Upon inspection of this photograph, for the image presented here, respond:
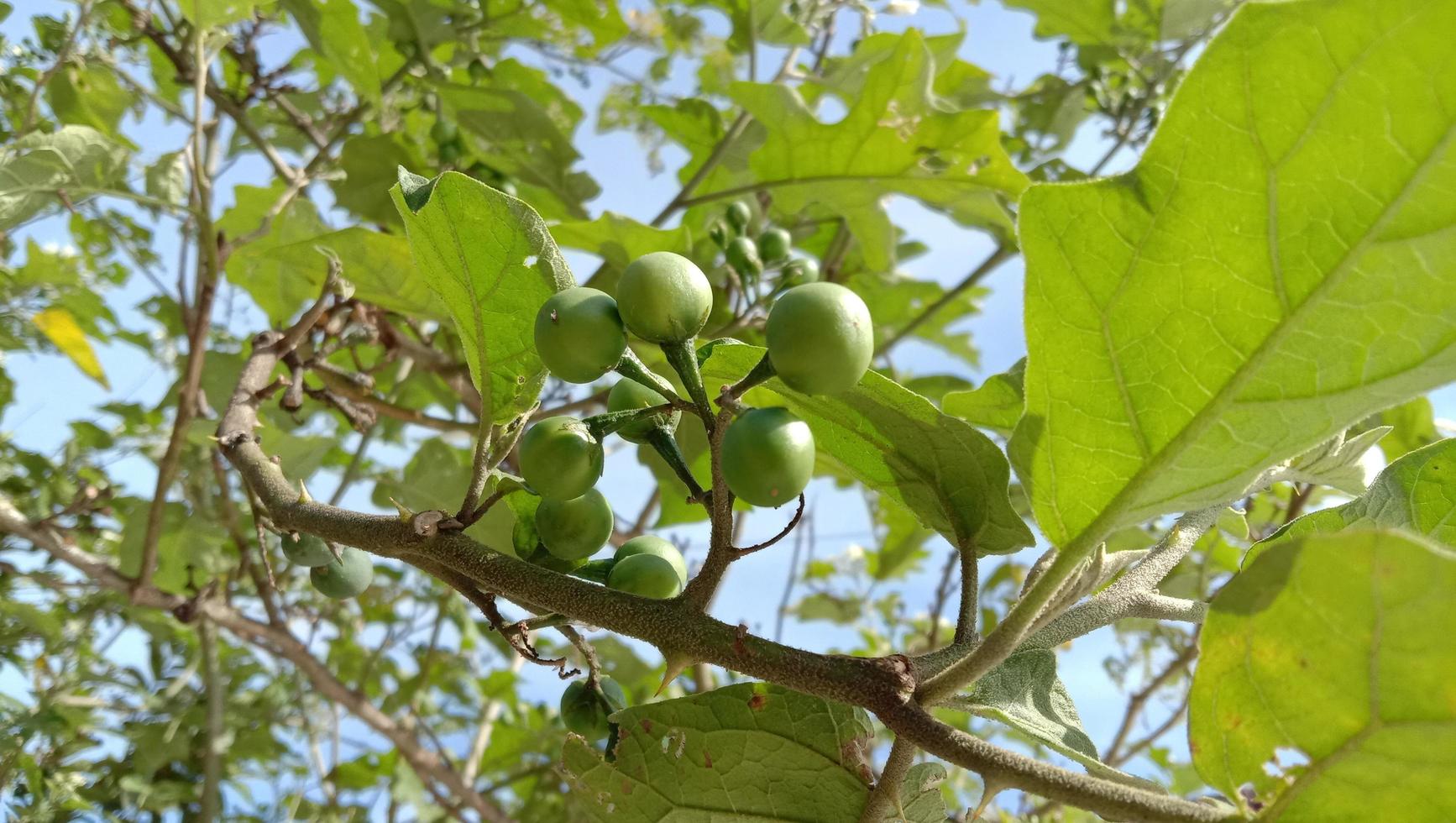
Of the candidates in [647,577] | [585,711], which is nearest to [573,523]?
[647,577]

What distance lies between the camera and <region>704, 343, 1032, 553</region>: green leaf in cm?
98

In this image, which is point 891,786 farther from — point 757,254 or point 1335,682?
point 757,254

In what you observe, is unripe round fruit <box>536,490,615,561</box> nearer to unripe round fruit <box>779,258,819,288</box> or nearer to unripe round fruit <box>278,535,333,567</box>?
unripe round fruit <box>278,535,333,567</box>

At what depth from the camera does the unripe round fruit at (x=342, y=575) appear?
1.43 m

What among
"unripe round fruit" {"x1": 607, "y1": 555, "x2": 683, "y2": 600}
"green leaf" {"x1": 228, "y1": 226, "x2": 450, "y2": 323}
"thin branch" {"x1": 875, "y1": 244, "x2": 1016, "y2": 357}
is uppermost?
"thin branch" {"x1": 875, "y1": 244, "x2": 1016, "y2": 357}

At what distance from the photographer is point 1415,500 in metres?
1.14

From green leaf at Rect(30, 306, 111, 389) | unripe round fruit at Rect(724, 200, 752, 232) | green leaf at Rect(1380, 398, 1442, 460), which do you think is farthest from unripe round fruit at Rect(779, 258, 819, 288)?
green leaf at Rect(30, 306, 111, 389)

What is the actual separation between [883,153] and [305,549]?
5.63ft

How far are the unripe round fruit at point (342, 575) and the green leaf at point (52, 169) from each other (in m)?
1.44

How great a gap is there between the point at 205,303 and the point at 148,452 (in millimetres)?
2165

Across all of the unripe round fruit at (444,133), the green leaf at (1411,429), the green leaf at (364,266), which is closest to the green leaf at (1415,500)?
the green leaf at (364,266)

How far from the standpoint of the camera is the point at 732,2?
10.3ft

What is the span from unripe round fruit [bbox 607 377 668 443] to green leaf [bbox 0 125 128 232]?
6.23 ft

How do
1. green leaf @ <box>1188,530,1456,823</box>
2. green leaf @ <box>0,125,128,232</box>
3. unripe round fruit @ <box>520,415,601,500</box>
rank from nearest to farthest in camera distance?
green leaf @ <box>1188,530,1456,823</box>, unripe round fruit @ <box>520,415,601,500</box>, green leaf @ <box>0,125,128,232</box>
